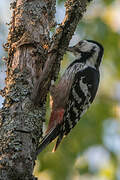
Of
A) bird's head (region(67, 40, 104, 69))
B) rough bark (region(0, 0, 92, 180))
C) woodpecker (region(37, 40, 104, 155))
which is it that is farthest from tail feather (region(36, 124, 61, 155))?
bird's head (region(67, 40, 104, 69))

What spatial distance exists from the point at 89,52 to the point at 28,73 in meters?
1.88

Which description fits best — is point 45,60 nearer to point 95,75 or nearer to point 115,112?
point 95,75

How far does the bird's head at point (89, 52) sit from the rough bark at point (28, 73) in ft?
3.54

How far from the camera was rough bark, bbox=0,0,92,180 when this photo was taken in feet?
8.68

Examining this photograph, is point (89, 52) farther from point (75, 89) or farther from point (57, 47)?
point (57, 47)

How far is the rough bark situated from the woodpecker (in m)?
0.85

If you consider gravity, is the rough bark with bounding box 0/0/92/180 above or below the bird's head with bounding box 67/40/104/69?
below

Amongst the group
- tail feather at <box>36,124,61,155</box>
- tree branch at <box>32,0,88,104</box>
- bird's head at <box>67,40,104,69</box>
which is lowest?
tail feather at <box>36,124,61,155</box>

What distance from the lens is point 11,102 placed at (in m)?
3.01

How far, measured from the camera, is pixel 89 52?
489cm

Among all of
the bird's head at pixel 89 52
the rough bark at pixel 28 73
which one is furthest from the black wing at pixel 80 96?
the rough bark at pixel 28 73

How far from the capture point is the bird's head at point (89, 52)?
480 cm

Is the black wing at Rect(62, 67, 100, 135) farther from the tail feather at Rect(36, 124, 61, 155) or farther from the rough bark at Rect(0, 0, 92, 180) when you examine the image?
the rough bark at Rect(0, 0, 92, 180)

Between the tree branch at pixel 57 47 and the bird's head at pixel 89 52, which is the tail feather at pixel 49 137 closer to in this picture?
the tree branch at pixel 57 47
